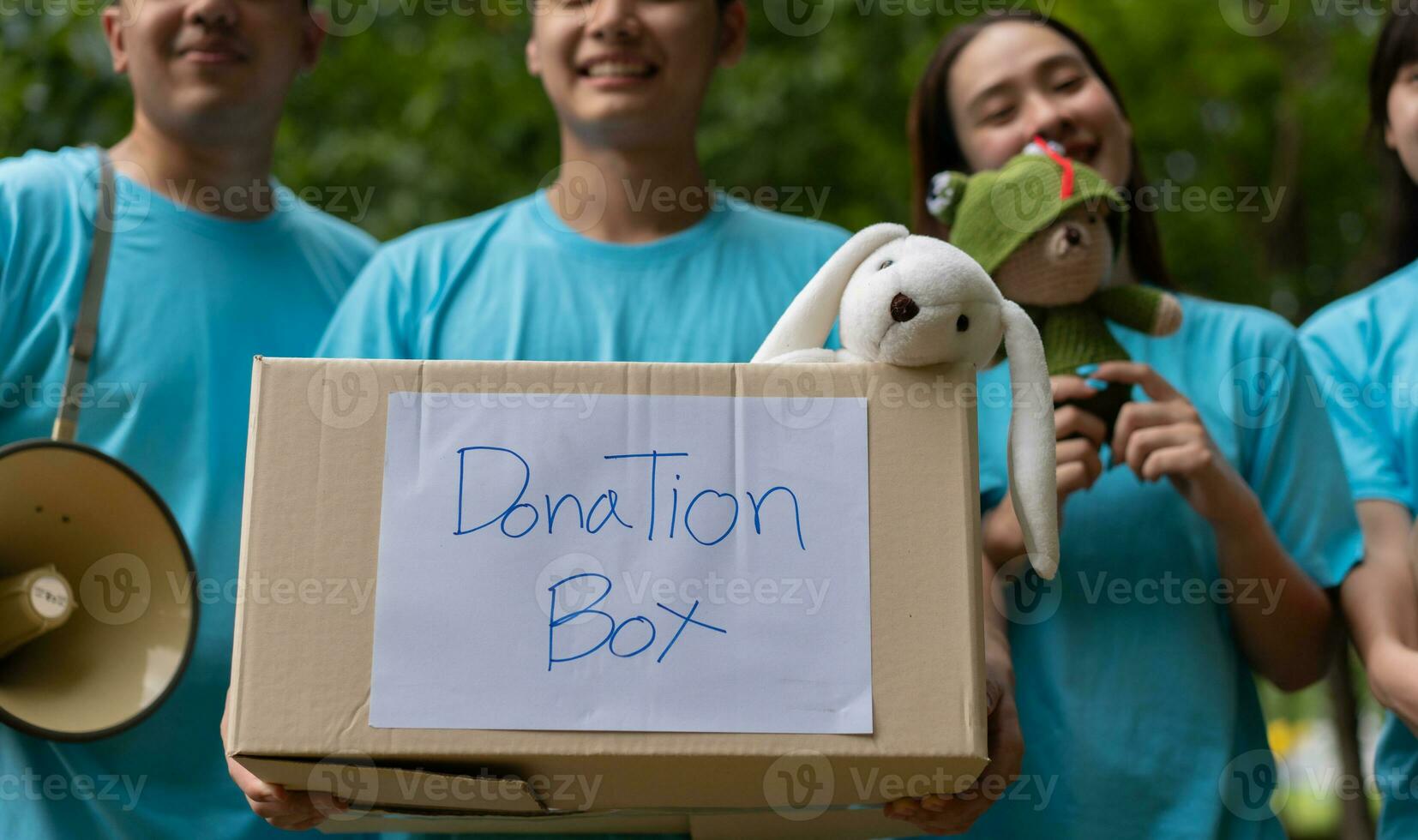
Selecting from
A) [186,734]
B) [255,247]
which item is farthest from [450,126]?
[186,734]

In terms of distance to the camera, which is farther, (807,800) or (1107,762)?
(1107,762)

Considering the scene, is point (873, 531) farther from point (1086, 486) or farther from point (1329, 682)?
point (1329, 682)

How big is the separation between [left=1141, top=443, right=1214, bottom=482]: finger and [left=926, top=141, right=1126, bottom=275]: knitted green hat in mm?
301

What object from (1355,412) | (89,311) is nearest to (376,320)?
(89,311)

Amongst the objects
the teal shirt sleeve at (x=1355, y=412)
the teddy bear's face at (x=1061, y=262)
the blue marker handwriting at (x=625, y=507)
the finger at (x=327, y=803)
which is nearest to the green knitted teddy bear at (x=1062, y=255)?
the teddy bear's face at (x=1061, y=262)

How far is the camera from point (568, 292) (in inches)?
76.5

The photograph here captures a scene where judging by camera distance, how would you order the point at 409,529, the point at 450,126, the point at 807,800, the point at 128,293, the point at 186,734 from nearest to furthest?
the point at 409,529, the point at 807,800, the point at 186,734, the point at 128,293, the point at 450,126

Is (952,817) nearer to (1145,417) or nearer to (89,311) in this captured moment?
(1145,417)

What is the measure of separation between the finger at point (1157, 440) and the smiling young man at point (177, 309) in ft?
3.97

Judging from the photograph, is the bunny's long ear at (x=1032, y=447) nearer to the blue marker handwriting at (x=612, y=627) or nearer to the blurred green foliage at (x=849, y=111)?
the blue marker handwriting at (x=612, y=627)

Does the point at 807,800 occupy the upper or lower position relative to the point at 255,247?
lower

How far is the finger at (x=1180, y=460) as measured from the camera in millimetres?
1725

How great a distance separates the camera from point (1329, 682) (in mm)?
2201

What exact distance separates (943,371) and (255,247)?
1.29 meters
